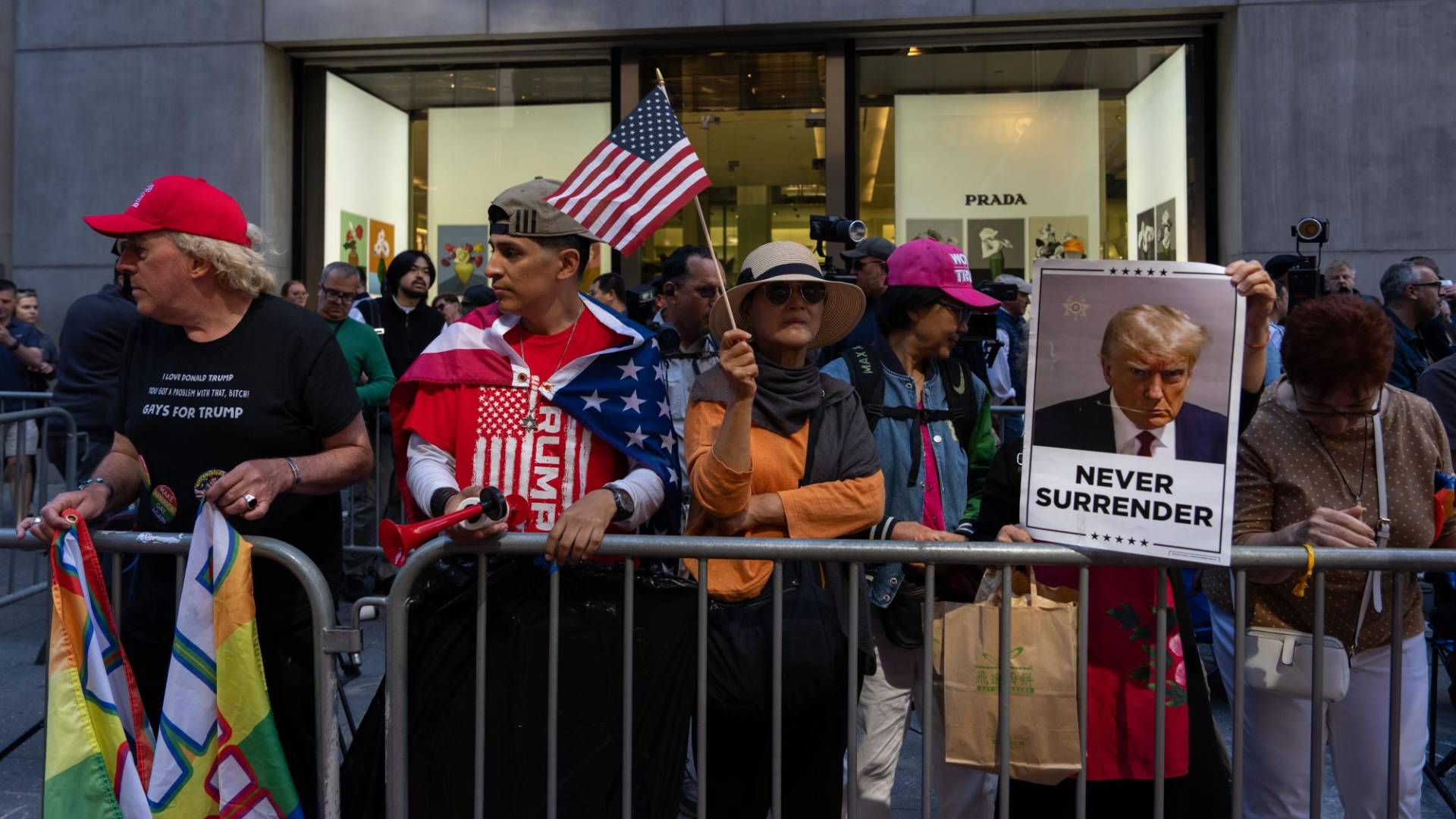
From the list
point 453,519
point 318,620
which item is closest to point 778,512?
point 453,519

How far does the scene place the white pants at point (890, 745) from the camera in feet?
12.5

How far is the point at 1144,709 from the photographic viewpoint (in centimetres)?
334

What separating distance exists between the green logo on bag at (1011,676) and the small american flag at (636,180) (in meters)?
1.38

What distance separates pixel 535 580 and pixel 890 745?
4.04 feet

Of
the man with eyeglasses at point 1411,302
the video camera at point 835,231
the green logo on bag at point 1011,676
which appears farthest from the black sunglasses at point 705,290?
the man with eyeglasses at point 1411,302

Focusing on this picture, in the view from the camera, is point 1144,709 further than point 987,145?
No

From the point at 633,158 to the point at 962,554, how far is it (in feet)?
4.39

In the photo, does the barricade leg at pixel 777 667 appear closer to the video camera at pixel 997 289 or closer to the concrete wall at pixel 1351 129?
the video camera at pixel 997 289

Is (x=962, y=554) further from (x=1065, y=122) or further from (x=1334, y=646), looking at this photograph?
(x=1065, y=122)

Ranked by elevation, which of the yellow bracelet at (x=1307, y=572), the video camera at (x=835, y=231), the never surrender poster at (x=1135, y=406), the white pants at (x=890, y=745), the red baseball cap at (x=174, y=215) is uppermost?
the video camera at (x=835, y=231)

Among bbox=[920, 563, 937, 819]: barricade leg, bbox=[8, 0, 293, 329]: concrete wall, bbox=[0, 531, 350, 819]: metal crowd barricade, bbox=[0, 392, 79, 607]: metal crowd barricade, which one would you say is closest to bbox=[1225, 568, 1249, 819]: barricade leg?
bbox=[920, 563, 937, 819]: barricade leg

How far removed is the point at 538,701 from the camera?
11.0ft

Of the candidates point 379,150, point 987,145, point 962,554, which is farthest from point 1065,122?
point 962,554

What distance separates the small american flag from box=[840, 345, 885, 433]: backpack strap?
2.78 ft
